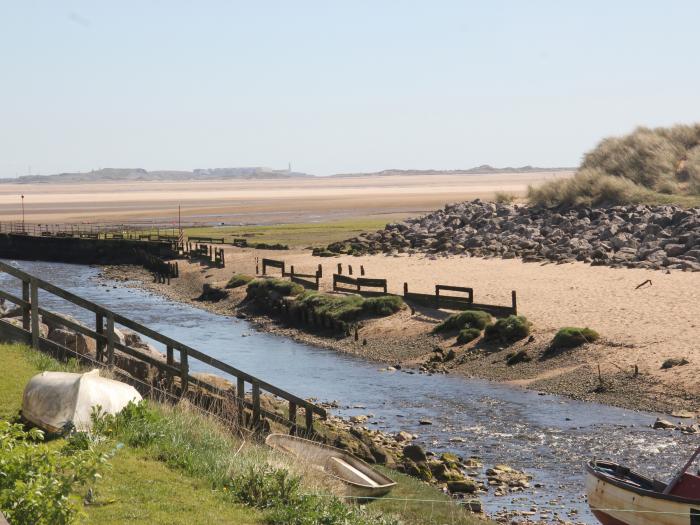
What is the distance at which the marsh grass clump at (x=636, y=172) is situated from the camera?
2660 inches

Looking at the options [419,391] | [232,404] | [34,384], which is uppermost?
[34,384]

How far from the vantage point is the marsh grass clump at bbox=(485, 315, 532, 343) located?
1529 inches

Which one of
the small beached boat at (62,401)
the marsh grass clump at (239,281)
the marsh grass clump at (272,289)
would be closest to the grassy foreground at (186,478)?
the small beached boat at (62,401)

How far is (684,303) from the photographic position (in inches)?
1638

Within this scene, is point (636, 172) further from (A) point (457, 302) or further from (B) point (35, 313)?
(B) point (35, 313)

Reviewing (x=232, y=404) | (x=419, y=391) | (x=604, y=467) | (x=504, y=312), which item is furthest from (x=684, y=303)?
(x=232, y=404)

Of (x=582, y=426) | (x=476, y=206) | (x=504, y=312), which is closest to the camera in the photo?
(x=582, y=426)

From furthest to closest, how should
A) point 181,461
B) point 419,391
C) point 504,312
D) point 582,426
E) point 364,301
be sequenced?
point 364,301 → point 504,312 → point 419,391 → point 582,426 → point 181,461

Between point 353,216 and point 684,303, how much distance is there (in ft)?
294

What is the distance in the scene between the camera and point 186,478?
41.5 ft

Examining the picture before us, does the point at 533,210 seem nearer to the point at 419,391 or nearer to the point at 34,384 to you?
the point at 419,391

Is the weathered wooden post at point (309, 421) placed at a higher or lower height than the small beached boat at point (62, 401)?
lower

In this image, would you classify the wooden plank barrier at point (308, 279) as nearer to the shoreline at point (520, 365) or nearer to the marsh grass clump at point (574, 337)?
the shoreline at point (520, 365)

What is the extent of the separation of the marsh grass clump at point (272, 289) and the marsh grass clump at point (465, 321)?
1288 cm
